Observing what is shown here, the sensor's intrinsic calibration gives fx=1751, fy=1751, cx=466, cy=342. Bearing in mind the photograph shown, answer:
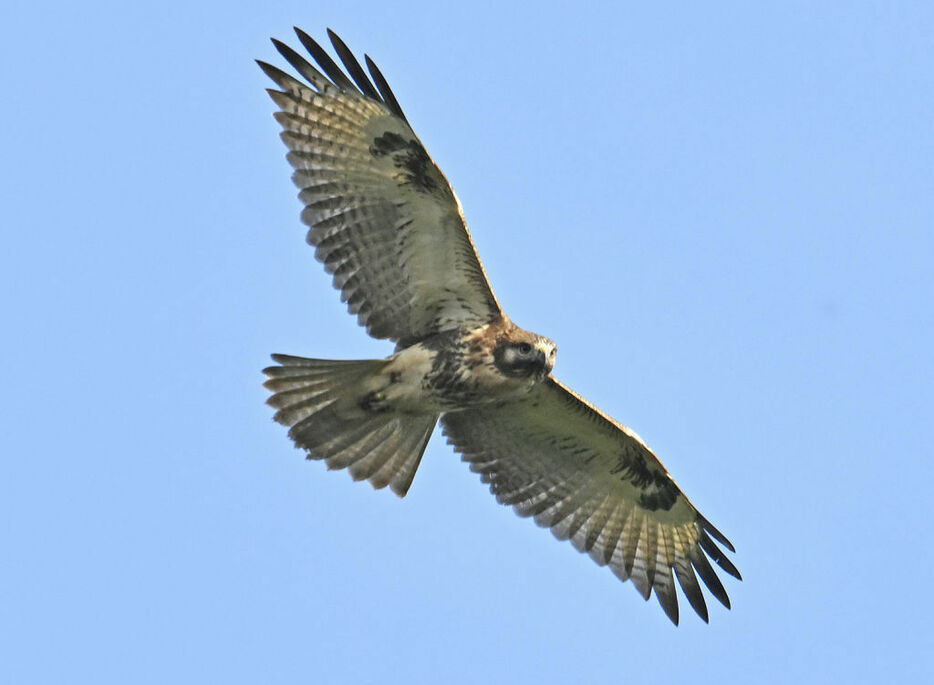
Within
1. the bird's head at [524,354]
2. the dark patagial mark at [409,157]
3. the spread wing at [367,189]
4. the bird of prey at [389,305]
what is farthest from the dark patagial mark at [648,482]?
the dark patagial mark at [409,157]

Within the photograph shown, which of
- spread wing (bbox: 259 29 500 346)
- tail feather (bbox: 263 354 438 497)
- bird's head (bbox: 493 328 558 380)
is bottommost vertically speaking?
tail feather (bbox: 263 354 438 497)

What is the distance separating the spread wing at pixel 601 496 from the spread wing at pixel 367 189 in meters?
1.28

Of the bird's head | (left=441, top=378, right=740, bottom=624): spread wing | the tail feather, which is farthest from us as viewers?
(left=441, top=378, right=740, bottom=624): spread wing

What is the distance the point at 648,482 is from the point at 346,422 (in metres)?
2.44

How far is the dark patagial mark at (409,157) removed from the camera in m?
11.8

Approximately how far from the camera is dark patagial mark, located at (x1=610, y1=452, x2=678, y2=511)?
43.1 ft

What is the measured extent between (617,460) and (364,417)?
2.04 metres

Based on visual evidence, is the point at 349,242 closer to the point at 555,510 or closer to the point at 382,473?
the point at 382,473

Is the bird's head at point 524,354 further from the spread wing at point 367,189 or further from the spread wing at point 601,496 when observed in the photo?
the spread wing at point 601,496

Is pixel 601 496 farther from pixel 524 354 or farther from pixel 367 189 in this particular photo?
pixel 367 189

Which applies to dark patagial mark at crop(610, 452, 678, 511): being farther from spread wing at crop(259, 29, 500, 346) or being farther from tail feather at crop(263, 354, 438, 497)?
spread wing at crop(259, 29, 500, 346)

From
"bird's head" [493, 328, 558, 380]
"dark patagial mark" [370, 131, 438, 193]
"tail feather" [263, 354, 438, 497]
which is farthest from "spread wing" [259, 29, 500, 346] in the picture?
"tail feather" [263, 354, 438, 497]

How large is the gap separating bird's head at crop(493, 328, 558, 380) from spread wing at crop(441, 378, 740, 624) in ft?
3.58

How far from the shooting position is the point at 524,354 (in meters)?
11.8
